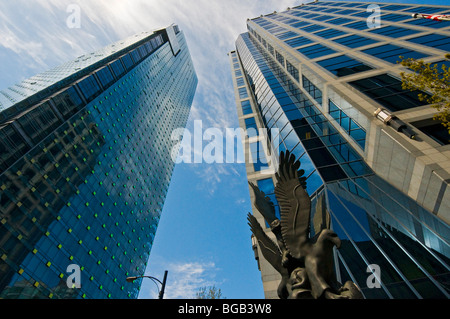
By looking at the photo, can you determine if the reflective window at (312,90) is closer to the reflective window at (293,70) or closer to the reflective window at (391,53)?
the reflective window at (293,70)

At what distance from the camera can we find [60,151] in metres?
40.8

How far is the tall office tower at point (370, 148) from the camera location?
9.69m

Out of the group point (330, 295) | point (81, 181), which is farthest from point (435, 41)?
point (81, 181)

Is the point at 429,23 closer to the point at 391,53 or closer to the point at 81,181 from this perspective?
the point at 391,53

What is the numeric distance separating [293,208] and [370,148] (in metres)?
9.14

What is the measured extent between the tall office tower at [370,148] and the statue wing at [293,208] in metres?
5.48

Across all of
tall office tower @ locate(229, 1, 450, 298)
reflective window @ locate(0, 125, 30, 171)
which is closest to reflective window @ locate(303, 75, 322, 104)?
tall office tower @ locate(229, 1, 450, 298)

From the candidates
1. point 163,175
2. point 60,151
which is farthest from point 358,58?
point 163,175

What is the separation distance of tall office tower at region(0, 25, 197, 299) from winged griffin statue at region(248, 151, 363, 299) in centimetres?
3447

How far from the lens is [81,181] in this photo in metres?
42.6

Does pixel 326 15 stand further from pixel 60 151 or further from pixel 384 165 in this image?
pixel 60 151

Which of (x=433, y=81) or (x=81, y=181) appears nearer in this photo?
(x=433, y=81)

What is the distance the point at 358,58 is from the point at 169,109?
84006 mm

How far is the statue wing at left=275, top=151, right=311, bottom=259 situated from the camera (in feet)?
23.3
